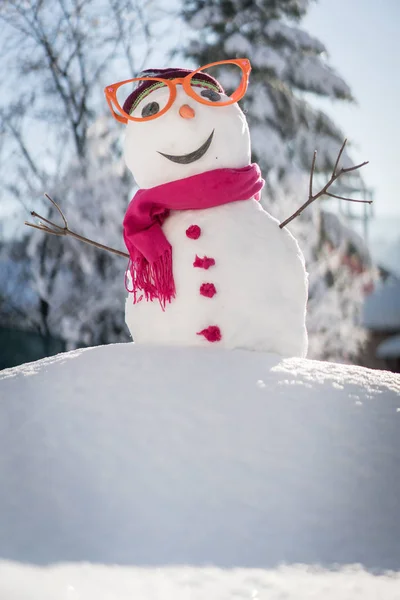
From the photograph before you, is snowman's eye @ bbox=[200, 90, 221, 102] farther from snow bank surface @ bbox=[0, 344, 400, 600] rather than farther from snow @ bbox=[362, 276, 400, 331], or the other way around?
snow @ bbox=[362, 276, 400, 331]

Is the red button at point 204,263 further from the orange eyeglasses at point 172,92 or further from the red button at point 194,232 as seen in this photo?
the orange eyeglasses at point 172,92

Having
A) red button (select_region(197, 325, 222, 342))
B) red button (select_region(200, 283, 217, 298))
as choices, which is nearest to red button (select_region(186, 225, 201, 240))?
red button (select_region(200, 283, 217, 298))

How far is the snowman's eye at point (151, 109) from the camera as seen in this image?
7.38 feet

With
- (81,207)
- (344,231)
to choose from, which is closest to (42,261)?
(81,207)

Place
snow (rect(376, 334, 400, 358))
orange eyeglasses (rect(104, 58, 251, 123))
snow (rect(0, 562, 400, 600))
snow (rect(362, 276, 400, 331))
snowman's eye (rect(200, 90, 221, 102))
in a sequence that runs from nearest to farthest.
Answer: snow (rect(0, 562, 400, 600))
orange eyeglasses (rect(104, 58, 251, 123))
snowman's eye (rect(200, 90, 221, 102))
snow (rect(376, 334, 400, 358))
snow (rect(362, 276, 400, 331))

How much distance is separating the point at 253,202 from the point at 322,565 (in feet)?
4.47

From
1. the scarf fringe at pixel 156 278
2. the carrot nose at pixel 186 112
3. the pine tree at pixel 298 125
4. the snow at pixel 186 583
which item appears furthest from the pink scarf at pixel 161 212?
the pine tree at pixel 298 125

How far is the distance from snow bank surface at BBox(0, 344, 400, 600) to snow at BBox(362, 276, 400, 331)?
1022 cm

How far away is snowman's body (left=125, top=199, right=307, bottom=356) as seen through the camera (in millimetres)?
2082

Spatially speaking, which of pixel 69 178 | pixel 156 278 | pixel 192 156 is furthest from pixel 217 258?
pixel 69 178

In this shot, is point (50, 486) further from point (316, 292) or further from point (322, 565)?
point (316, 292)

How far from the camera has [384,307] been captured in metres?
12.3

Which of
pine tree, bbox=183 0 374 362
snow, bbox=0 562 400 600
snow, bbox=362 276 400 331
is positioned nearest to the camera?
snow, bbox=0 562 400 600

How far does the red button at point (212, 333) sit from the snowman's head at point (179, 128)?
0.58m
